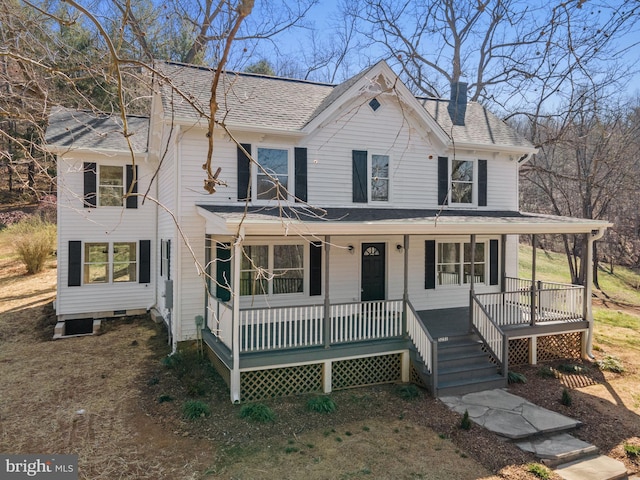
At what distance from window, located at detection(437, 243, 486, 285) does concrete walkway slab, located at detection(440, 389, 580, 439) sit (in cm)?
433

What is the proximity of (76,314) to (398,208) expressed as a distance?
399 inches

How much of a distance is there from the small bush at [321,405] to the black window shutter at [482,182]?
7931mm

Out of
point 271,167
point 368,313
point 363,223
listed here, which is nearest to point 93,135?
point 271,167

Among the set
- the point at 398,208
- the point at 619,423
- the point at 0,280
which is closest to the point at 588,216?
the point at 398,208

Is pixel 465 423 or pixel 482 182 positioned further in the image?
pixel 482 182

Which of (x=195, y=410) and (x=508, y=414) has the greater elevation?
(x=195, y=410)

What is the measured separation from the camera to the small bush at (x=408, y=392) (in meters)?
8.11

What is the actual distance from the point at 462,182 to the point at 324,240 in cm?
547

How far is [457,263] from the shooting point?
12.4 meters

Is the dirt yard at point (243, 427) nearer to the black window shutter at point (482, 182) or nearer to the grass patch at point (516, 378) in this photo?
the grass patch at point (516, 378)

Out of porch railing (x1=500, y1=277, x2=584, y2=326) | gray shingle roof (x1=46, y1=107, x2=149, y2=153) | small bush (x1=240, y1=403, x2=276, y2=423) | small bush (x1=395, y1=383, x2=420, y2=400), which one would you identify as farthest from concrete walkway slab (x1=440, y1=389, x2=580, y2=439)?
gray shingle roof (x1=46, y1=107, x2=149, y2=153)

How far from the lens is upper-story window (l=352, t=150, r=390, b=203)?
447 inches

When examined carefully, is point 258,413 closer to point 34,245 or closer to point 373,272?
point 373,272

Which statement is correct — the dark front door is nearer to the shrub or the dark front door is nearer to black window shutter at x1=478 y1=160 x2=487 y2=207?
black window shutter at x1=478 y1=160 x2=487 y2=207
